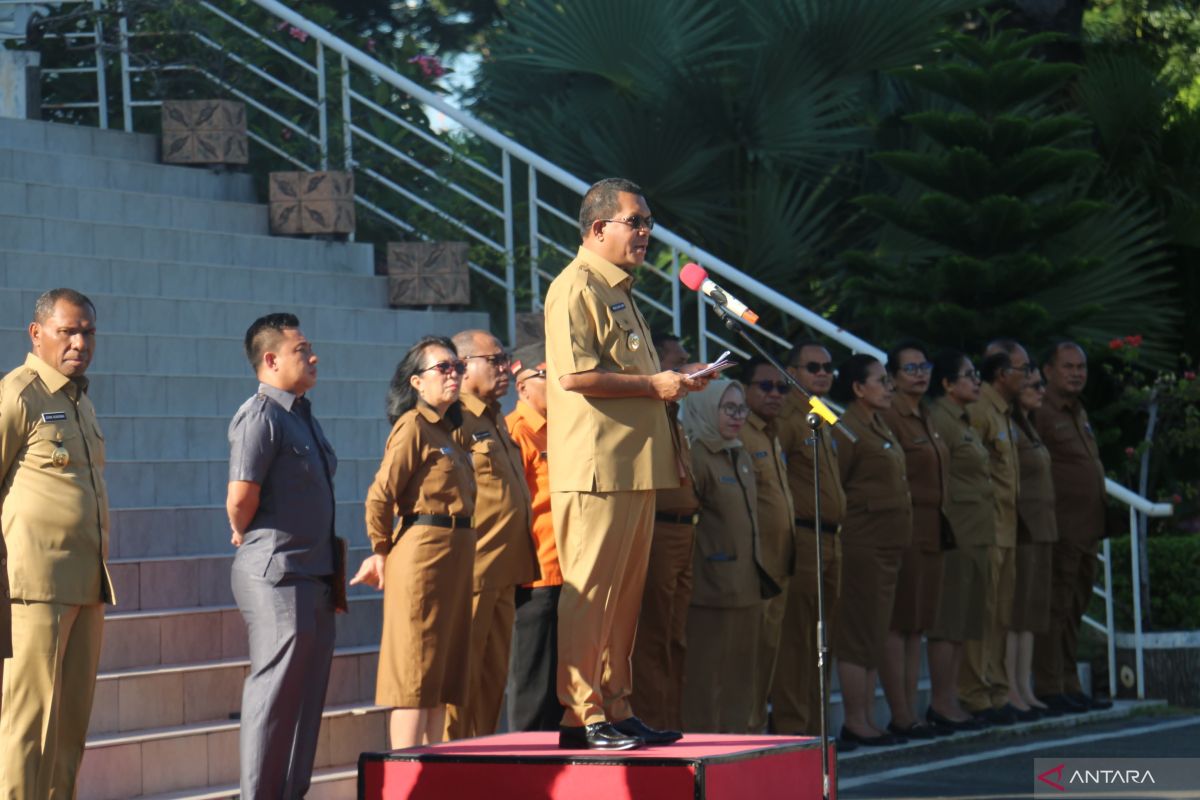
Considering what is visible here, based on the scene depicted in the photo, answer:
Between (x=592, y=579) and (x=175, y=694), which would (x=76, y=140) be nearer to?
(x=175, y=694)

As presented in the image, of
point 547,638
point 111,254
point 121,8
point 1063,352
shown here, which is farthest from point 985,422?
point 121,8

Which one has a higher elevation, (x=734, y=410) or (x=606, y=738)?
(x=734, y=410)

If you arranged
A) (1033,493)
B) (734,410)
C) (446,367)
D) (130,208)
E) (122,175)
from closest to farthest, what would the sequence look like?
(446,367)
(734,410)
(130,208)
(1033,493)
(122,175)

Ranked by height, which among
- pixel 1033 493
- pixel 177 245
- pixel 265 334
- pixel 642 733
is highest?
pixel 177 245

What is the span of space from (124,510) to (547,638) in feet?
5.82

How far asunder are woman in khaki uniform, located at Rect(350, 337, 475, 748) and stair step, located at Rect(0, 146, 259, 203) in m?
4.09

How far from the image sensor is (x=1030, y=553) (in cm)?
1097

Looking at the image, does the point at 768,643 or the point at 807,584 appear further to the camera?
the point at 807,584

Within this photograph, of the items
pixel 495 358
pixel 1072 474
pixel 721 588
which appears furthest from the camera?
pixel 1072 474

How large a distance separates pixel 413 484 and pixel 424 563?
307 mm

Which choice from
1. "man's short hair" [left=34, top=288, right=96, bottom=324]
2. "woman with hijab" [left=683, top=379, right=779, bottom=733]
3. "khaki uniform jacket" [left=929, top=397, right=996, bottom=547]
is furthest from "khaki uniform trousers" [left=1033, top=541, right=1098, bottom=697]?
"man's short hair" [left=34, top=288, right=96, bottom=324]

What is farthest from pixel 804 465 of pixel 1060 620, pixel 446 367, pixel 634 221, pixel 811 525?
pixel 634 221

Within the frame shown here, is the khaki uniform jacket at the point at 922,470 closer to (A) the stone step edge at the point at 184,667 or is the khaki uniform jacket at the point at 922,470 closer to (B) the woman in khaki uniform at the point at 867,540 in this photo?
(B) the woman in khaki uniform at the point at 867,540

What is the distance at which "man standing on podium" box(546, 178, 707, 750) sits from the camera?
6.13 metres
